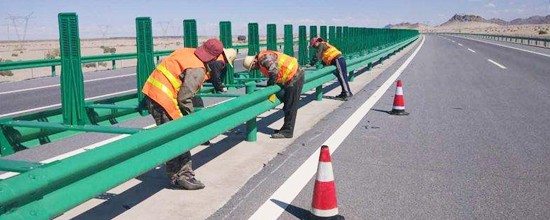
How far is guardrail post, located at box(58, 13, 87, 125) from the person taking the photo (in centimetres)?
491

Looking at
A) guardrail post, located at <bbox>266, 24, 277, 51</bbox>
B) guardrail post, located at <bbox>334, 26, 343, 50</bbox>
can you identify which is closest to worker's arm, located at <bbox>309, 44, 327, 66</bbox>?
guardrail post, located at <bbox>266, 24, 277, 51</bbox>

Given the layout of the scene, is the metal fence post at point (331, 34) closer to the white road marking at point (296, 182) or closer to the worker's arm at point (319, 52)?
the worker's arm at point (319, 52)

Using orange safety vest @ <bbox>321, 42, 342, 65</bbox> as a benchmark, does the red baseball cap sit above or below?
above

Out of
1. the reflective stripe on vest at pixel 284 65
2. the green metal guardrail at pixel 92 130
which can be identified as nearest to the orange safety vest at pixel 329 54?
the green metal guardrail at pixel 92 130

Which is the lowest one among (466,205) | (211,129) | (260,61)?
(466,205)

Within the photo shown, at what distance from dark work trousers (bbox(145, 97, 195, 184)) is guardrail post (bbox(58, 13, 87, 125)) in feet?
2.41

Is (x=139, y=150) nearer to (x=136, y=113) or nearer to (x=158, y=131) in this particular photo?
(x=158, y=131)

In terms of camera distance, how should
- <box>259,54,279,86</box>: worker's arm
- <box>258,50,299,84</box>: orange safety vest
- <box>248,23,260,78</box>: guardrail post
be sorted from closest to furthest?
<box>259,54,279,86</box>: worker's arm < <box>258,50,299,84</box>: orange safety vest < <box>248,23,260,78</box>: guardrail post

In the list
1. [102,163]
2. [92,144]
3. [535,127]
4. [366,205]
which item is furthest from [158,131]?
[535,127]

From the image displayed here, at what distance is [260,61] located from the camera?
7020 mm

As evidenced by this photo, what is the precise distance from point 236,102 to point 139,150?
230 centimetres

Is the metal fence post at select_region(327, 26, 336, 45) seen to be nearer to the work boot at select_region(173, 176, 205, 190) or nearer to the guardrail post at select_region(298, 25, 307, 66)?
the guardrail post at select_region(298, 25, 307, 66)

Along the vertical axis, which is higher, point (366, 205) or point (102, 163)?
point (102, 163)

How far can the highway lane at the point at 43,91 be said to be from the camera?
1122 centimetres
